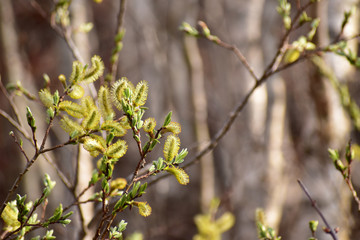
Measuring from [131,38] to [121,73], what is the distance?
133 cm

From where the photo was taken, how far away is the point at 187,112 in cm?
340

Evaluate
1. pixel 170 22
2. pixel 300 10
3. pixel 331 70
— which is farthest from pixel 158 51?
pixel 300 10

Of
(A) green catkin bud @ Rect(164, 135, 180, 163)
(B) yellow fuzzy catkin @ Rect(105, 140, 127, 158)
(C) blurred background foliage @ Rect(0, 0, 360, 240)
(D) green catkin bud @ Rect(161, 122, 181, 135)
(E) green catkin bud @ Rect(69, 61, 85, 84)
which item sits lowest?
(A) green catkin bud @ Rect(164, 135, 180, 163)

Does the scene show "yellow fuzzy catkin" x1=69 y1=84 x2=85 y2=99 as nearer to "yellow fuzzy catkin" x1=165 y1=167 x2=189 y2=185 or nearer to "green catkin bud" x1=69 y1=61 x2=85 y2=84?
"green catkin bud" x1=69 y1=61 x2=85 y2=84

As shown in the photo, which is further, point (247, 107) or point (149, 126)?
point (247, 107)

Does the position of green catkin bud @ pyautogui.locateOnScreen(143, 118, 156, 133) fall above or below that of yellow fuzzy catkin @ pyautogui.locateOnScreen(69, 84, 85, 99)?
below

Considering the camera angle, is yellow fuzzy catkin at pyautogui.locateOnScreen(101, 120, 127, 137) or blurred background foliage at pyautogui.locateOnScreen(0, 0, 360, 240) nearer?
yellow fuzzy catkin at pyautogui.locateOnScreen(101, 120, 127, 137)

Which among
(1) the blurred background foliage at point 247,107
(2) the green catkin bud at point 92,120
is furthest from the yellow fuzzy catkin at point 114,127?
(1) the blurred background foliage at point 247,107

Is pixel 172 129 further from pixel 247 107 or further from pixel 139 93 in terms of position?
pixel 247 107

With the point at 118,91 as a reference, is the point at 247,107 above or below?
above

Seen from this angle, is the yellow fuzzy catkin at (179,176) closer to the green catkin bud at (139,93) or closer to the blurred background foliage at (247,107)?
the green catkin bud at (139,93)

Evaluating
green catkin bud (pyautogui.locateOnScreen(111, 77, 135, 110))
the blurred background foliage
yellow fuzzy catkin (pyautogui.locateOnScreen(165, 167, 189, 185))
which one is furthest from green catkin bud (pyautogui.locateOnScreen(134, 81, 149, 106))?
the blurred background foliage

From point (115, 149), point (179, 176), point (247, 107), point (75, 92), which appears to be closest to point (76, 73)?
point (75, 92)

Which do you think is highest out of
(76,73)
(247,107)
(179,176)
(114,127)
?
(247,107)
